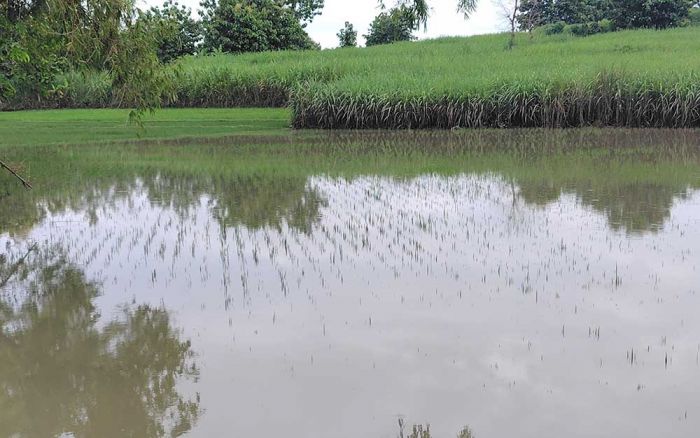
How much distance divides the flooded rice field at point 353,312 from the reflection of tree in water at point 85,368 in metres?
0.01

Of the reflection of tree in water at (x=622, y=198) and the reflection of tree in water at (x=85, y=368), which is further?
the reflection of tree in water at (x=622, y=198)

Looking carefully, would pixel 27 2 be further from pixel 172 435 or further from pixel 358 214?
pixel 172 435

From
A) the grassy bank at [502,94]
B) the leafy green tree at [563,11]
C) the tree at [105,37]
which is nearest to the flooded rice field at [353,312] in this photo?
the tree at [105,37]

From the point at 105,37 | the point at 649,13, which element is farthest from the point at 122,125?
the point at 649,13

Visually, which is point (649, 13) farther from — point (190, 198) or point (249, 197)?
point (190, 198)

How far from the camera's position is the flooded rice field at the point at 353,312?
2953mm

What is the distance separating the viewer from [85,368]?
3.49 metres

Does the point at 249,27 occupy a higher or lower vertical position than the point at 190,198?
higher

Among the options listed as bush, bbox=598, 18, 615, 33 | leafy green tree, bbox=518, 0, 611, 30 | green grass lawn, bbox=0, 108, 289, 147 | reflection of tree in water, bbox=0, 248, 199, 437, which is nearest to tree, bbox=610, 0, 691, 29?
bush, bbox=598, 18, 615, 33

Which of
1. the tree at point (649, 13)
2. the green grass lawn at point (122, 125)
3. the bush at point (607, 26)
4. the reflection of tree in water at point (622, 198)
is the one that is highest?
the tree at point (649, 13)

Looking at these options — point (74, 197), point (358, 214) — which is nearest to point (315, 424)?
point (358, 214)

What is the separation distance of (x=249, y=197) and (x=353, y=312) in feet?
15.4

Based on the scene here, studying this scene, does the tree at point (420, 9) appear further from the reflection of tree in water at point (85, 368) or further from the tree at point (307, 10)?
the tree at point (307, 10)

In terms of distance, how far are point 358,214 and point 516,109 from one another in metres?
12.9
